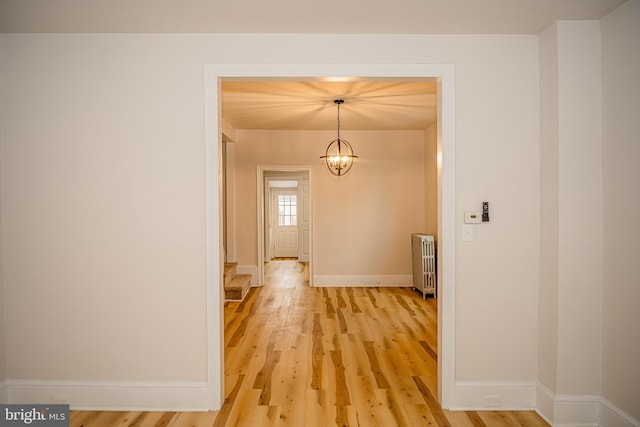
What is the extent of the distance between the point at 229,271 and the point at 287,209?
4828 mm

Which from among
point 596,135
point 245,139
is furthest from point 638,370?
point 245,139

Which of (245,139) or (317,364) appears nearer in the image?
(317,364)

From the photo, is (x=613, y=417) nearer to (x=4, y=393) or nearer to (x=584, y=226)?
(x=584, y=226)

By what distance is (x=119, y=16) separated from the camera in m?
2.29

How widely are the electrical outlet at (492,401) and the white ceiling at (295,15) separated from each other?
2514 millimetres

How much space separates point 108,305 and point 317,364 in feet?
5.80

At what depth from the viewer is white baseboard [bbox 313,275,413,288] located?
6.43m

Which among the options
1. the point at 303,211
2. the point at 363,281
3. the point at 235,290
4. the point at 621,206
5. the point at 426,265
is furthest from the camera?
the point at 303,211

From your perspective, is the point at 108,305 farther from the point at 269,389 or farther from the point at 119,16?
the point at 119,16

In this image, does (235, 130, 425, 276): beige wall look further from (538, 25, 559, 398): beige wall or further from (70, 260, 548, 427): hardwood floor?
(538, 25, 559, 398): beige wall

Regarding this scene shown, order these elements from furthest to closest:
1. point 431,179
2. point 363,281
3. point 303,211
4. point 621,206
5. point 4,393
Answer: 1. point 303,211
2. point 363,281
3. point 431,179
4. point 4,393
5. point 621,206

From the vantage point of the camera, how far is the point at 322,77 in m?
2.58

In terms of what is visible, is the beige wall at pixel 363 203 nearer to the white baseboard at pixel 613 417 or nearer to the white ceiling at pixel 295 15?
the white ceiling at pixel 295 15

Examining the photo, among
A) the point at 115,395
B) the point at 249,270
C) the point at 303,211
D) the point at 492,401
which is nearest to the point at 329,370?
the point at 492,401
